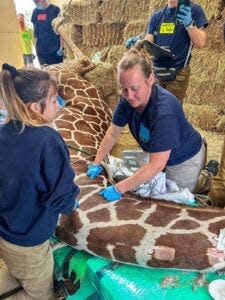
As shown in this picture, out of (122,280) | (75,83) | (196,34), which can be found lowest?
(122,280)

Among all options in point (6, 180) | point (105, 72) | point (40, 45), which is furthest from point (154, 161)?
point (40, 45)

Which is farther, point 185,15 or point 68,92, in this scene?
point 68,92

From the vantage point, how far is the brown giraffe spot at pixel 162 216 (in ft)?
4.59

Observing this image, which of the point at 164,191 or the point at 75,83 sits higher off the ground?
the point at 75,83

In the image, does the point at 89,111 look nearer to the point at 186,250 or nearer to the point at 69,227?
the point at 69,227

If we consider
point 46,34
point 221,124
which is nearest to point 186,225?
point 221,124

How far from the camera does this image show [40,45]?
4.12 metres

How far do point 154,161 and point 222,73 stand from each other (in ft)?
7.20

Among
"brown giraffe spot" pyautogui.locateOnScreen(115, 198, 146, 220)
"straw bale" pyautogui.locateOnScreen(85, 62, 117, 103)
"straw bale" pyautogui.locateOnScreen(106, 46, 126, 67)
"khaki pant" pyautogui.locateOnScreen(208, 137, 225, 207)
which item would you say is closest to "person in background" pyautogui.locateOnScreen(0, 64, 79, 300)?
"brown giraffe spot" pyautogui.locateOnScreen(115, 198, 146, 220)

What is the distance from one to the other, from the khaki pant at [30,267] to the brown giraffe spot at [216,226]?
27.2 inches

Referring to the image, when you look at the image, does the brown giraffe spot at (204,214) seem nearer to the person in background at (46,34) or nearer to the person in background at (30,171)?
the person in background at (30,171)

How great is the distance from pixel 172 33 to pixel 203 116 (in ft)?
4.32

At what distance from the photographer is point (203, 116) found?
3.51 metres

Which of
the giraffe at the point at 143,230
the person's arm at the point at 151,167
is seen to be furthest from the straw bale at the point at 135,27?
the person's arm at the point at 151,167
